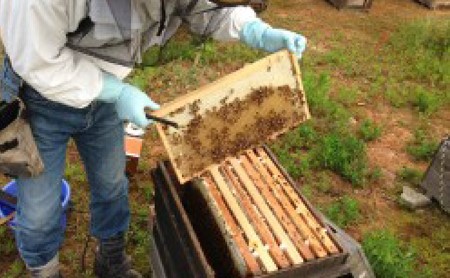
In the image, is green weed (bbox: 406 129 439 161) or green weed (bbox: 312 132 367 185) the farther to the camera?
green weed (bbox: 406 129 439 161)

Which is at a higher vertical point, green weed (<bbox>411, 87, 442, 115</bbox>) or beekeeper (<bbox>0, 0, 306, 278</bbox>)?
beekeeper (<bbox>0, 0, 306, 278</bbox>)

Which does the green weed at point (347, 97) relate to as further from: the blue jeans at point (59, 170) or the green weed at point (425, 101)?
the blue jeans at point (59, 170)

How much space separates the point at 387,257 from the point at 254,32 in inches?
67.9

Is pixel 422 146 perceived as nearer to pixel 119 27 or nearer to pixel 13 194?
pixel 13 194

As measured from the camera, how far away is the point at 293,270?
7.37 ft

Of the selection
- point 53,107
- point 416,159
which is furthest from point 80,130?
point 416,159

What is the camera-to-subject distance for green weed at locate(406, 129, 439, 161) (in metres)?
4.91

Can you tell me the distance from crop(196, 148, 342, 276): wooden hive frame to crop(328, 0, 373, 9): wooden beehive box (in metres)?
5.46

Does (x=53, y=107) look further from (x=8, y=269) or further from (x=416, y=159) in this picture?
(x=416, y=159)

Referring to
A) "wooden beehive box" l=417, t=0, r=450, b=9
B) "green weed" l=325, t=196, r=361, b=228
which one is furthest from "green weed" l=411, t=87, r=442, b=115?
"wooden beehive box" l=417, t=0, r=450, b=9

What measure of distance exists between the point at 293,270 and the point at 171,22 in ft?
3.90

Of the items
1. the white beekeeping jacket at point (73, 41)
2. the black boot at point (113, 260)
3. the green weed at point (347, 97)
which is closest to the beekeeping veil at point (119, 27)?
the white beekeeping jacket at point (73, 41)

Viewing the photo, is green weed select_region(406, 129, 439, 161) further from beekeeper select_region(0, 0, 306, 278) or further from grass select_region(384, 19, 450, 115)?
beekeeper select_region(0, 0, 306, 278)

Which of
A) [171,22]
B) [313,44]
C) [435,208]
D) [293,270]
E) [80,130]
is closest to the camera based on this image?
[293,270]
